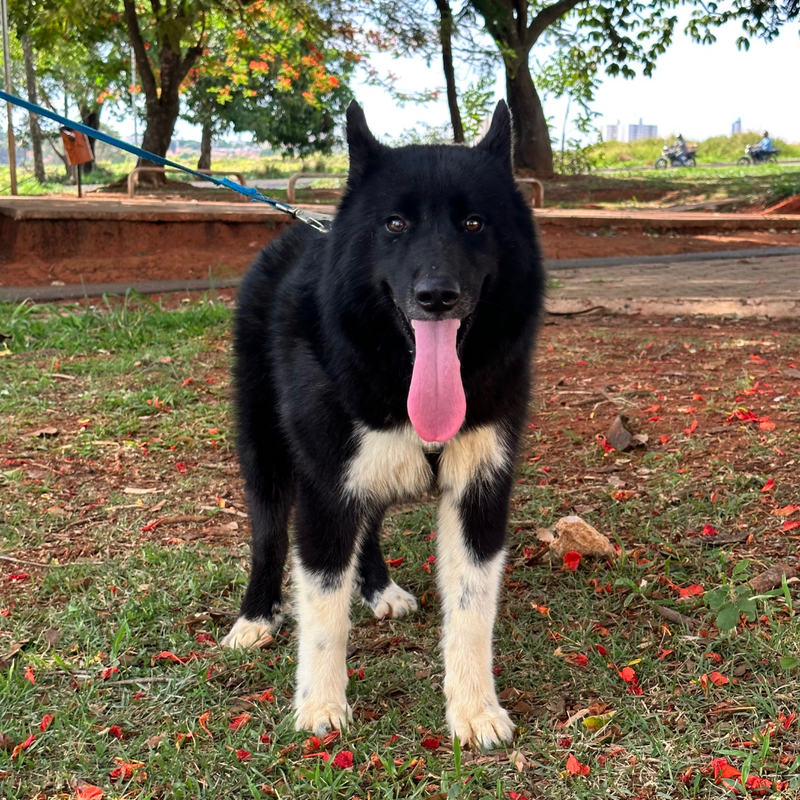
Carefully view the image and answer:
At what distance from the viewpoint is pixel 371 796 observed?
2.26 meters

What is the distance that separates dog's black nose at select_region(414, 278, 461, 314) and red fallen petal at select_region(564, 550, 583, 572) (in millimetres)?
1472

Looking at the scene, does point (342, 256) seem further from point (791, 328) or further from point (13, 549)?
point (791, 328)

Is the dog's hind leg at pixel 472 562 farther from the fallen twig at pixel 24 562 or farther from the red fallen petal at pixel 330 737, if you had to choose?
the fallen twig at pixel 24 562

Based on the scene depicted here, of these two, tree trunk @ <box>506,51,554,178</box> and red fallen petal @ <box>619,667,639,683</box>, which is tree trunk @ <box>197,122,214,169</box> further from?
red fallen petal @ <box>619,667,639,683</box>

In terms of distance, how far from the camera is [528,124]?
22.2 metres

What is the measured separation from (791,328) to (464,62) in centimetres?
1495

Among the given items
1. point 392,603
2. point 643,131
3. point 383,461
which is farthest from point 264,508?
point 643,131

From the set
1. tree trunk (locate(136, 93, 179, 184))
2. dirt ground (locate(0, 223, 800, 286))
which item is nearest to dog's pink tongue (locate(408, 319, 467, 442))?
dirt ground (locate(0, 223, 800, 286))

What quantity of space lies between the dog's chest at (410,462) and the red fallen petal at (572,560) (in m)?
0.90

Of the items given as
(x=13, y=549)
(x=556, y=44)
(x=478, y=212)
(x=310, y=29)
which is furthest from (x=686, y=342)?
(x=556, y=44)

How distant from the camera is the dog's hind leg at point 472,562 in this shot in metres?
2.54

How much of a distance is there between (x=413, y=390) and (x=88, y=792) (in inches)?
52.8

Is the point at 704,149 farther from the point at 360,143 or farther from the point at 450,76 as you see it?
the point at 360,143

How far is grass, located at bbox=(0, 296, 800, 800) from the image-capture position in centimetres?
234
